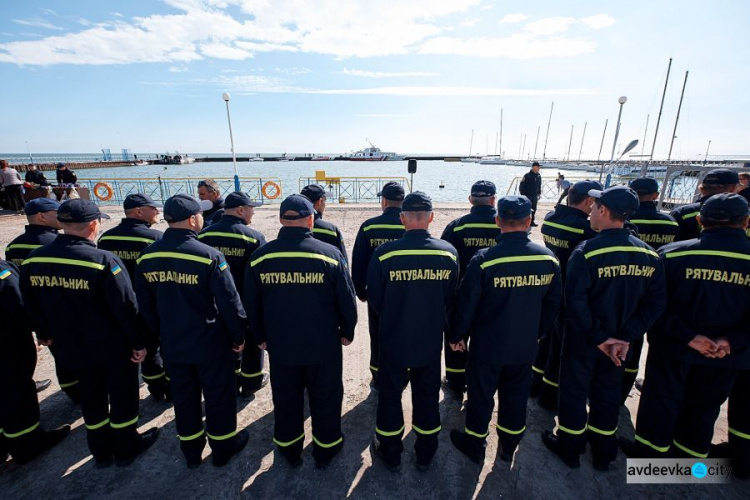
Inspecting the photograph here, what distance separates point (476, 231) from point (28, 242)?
4713 millimetres

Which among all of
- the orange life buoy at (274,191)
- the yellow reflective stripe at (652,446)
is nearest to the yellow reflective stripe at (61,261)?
the yellow reflective stripe at (652,446)

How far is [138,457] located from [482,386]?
312 centimetres

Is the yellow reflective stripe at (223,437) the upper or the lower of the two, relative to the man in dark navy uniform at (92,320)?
lower

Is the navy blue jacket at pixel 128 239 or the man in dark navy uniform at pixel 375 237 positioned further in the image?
the man in dark navy uniform at pixel 375 237

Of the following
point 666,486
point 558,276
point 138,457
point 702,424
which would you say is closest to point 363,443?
point 138,457

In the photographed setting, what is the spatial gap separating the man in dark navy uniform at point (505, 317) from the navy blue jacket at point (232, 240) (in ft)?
7.77

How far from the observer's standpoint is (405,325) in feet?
8.96

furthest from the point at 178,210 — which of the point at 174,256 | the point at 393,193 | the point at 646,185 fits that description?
the point at 646,185

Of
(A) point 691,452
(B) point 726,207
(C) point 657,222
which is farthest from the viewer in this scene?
(C) point 657,222

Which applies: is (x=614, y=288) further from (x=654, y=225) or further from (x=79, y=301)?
(x=79, y=301)

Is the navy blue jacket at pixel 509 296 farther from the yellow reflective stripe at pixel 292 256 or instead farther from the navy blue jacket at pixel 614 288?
the yellow reflective stripe at pixel 292 256

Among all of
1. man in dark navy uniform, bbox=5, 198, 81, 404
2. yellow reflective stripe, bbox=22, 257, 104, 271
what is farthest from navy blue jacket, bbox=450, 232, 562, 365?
man in dark navy uniform, bbox=5, 198, 81, 404

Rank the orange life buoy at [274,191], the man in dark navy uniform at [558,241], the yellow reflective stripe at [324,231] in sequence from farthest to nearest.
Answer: the orange life buoy at [274,191], the yellow reflective stripe at [324,231], the man in dark navy uniform at [558,241]

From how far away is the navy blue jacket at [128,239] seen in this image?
3477 mm
